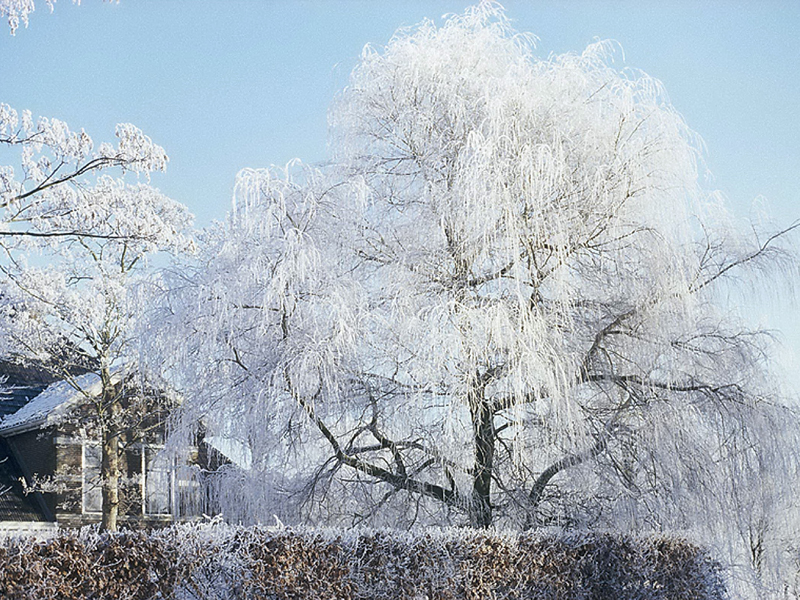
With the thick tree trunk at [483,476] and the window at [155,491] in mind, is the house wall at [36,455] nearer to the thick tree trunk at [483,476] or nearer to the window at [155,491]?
the window at [155,491]

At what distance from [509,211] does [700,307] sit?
2.82m

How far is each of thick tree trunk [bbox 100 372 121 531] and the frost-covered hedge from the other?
28.1ft

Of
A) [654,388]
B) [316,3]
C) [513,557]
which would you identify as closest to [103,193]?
[316,3]

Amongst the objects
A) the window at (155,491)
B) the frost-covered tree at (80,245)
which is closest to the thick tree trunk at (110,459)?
the frost-covered tree at (80,245)

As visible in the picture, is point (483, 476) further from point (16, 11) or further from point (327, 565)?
point (16, 11)

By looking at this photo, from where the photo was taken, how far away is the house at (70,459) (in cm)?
1606

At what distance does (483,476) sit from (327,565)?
4.56 metres

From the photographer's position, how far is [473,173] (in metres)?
10.5

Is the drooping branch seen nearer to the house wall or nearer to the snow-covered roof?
the snow-covered roof

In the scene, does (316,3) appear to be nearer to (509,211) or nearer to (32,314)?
(509,211)

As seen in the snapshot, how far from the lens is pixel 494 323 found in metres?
9.88

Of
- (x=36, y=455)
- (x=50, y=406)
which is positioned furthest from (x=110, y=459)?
(x=36, y=455)

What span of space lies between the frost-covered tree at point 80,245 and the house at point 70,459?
0.36 m

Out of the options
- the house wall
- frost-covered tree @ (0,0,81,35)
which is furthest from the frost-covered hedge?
the house wall
